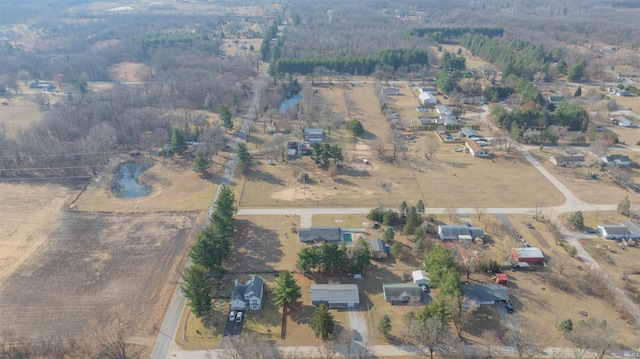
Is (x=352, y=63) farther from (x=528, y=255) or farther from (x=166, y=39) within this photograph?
(x=528, y=255)

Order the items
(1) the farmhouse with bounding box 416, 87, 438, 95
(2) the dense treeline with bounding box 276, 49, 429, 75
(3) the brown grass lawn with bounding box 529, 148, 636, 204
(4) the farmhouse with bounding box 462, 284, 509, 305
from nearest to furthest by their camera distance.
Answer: (4) the farmhouse with bounding box 462, 284, 509, 305
(3) the brown grass lawn with bounding box 529, 148, 636, 204
(1) the farmhouse with bounding box 416, 87, 438, 95
(2) the dense treeline with bounding box 276, 49, 429, 75

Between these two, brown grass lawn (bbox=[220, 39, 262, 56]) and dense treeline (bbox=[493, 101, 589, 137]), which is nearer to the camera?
dense treeline (bbox=[493, 101, 589, 137])

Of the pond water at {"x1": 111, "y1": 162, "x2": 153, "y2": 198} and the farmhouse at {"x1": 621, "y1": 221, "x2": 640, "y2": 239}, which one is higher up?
the farmhouse at {"x1": 621, "y1": 221, "x2": 640, "y2": 239}

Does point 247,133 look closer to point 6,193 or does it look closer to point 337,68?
point 6,193

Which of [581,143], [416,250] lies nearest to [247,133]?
[416,250]

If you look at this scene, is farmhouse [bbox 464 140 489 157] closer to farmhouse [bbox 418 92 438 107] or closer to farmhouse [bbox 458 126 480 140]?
farmhouse [bbox 458 126 480 140]

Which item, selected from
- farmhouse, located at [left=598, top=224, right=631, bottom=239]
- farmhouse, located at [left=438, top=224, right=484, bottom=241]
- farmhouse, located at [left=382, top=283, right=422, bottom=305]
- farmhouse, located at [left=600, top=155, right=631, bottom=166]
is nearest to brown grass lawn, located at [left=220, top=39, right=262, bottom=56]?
farmhouse, located at [left=438, top=224, right=484, bottom=241]

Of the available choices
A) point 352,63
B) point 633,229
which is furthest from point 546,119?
point 352,63
